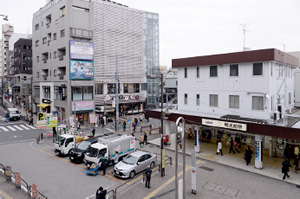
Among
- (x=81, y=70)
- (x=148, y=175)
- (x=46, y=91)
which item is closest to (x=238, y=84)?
(x=148, y=175)

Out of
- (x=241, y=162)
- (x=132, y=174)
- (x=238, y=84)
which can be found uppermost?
(x=238, y=84)

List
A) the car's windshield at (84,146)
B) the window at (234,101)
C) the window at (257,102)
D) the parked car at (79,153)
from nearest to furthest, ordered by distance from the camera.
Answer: the parked car at (79,153) → the window at (257,102) → the car's windshield at (84,146) → the window at (234,101)

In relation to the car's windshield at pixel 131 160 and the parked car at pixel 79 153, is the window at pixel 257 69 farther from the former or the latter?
the parked car at pixel 79 153

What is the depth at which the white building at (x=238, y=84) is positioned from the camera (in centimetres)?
2031

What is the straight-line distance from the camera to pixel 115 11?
45688 millimetres

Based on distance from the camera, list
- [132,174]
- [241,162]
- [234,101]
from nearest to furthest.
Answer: [132,174] < [241,162] < [234,101]

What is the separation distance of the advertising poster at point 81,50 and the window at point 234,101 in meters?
27.8

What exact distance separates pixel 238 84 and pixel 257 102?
2.56 m

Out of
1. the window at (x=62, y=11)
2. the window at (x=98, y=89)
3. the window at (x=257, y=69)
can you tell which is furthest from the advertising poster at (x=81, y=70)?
the window at (x=257, y=69)

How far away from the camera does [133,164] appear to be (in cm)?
1709

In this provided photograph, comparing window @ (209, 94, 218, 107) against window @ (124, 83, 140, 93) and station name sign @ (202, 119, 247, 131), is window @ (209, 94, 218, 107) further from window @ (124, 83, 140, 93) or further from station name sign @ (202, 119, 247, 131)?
window @ (124, 83, 140, 93)

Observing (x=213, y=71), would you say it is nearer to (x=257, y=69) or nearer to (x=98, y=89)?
(x=257, y=69)

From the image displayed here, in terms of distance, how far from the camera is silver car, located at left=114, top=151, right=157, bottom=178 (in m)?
16.4

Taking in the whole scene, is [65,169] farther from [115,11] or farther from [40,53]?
[40,53]
